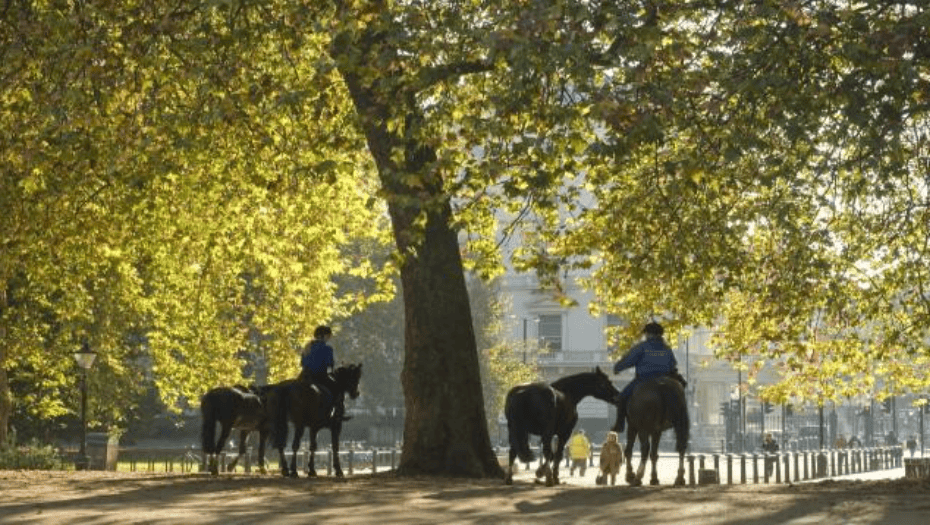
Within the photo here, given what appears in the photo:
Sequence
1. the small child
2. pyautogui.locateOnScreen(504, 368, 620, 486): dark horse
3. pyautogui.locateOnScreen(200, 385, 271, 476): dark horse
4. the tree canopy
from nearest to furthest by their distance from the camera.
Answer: the tree canopy, pyautogui.locateOnScreen(504, 368, 620, 486): dark horse, pyautogui.locateOnScreen(200, 385, 271, 476): dark horse, the small child

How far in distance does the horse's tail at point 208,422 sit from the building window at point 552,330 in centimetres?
9126

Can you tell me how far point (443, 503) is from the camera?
1645 centimetres

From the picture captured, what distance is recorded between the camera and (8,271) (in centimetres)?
2741

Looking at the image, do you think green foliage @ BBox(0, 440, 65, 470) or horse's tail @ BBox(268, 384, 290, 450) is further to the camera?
green foliage @ BBox(0, 440, 65, 470)

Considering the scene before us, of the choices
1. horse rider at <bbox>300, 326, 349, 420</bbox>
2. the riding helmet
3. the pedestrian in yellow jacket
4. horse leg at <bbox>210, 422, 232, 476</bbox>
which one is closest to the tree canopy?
the riding helmet

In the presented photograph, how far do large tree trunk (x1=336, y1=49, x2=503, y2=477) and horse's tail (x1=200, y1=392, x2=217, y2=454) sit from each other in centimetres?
324

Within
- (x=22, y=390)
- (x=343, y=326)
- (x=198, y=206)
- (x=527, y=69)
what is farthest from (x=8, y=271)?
(x=343, y=326)

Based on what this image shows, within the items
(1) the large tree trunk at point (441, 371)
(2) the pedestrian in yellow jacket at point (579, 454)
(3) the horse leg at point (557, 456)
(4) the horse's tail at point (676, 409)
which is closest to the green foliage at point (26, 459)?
(1) the large tree trunk at point (441, 371)

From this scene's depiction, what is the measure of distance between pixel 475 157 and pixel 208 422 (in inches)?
312

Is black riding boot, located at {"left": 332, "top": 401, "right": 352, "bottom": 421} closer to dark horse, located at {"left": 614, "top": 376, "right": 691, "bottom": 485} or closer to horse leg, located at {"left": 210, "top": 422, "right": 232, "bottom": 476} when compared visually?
horse leg, located at {"left": 210, "top": 422, "right": 232, "bottom": 476}

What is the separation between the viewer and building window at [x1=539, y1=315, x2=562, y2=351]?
118 meters

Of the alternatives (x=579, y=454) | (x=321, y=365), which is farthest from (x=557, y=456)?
(x=579, y=454)

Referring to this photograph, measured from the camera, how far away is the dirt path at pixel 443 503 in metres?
14.6

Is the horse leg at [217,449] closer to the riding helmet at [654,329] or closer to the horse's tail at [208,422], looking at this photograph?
the horse's tail at [208,422]
